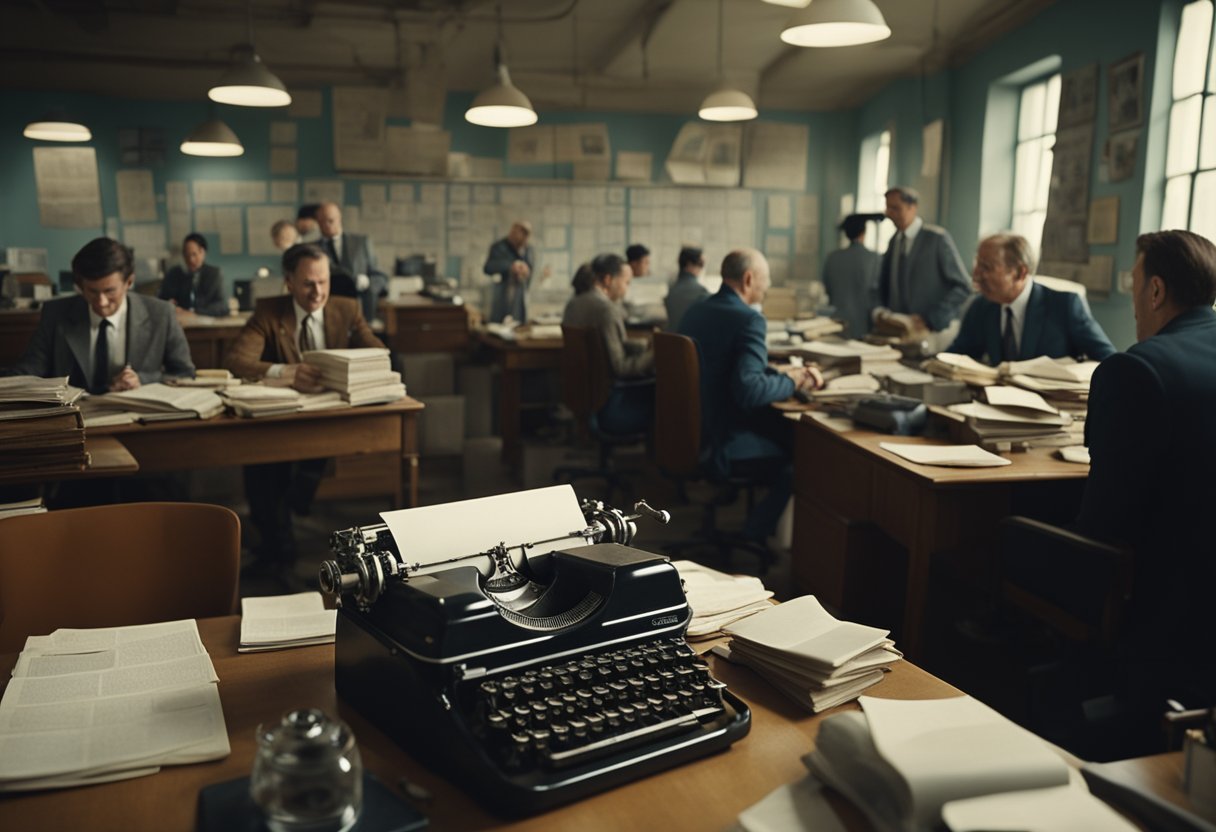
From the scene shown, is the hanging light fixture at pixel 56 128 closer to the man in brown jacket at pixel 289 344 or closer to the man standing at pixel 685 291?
the man in brown jacket at pixel 289 344

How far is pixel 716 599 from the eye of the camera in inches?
63.6

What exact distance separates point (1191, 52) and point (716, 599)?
514 cm

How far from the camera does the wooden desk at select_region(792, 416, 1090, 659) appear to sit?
275cm

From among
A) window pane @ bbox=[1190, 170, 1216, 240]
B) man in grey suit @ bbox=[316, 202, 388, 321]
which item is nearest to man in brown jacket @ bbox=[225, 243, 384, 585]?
man in grey suit @ bbox=[316, 202, 388, 321]

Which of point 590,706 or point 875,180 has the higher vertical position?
point 875,180

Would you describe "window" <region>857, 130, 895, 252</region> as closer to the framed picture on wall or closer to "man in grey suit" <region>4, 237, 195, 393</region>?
the framed picture on wall

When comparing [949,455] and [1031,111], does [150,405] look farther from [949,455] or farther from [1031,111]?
[1031,111]

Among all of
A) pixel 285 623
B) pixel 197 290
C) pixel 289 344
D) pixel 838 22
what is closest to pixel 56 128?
pixel 197 290

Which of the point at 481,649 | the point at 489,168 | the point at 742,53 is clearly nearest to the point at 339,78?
the point at 489,168

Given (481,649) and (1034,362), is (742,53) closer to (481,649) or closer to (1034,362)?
(1034,362)

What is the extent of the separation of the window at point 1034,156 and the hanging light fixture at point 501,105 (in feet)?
11.8

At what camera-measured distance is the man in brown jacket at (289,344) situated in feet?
13.3

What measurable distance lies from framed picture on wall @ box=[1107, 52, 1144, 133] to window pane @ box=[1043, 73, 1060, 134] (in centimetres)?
90

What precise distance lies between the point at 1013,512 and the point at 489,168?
808 centimetres
